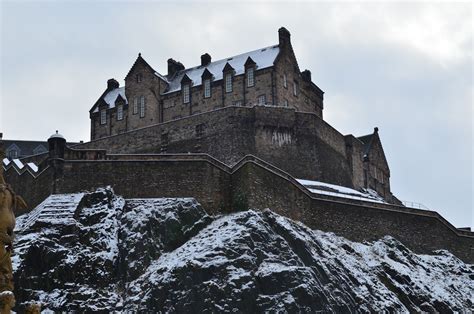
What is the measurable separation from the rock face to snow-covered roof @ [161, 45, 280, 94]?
20656mm

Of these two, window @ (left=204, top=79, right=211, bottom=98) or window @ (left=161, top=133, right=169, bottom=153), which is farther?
window @ (left=204, top=79, right=211, bottom=98)

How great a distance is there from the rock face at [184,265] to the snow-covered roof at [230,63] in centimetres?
2066

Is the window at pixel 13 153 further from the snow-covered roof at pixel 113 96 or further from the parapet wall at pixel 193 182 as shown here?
the parapet wall at pixel 193 182

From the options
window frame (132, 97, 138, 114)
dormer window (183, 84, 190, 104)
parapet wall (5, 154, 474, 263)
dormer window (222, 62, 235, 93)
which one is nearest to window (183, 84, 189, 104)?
dormer window (183, 84, 190, 104)

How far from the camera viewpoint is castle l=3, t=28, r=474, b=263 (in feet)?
149

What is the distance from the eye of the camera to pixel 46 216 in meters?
41.9

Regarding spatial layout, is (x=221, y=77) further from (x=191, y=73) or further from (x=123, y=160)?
(x=123, y=160)

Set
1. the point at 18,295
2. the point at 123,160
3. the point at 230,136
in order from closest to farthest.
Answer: the point at 18,295, the point at 123,160, the point at 230,136

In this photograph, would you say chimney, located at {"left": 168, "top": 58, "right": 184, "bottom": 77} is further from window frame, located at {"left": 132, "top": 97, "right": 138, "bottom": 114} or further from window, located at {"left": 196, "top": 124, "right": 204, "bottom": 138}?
window, located at {"left": 196, "top": 124, "right": 204, "bottom": 138}

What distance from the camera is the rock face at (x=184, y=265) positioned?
38.6 metres

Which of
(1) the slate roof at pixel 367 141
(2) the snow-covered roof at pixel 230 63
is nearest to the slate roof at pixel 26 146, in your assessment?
(2) the snow-covered roof at pixel 230 63

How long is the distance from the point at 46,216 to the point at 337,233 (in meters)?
18.0

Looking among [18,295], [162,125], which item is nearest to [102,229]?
[18,295]

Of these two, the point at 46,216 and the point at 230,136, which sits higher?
the point at 230,136
